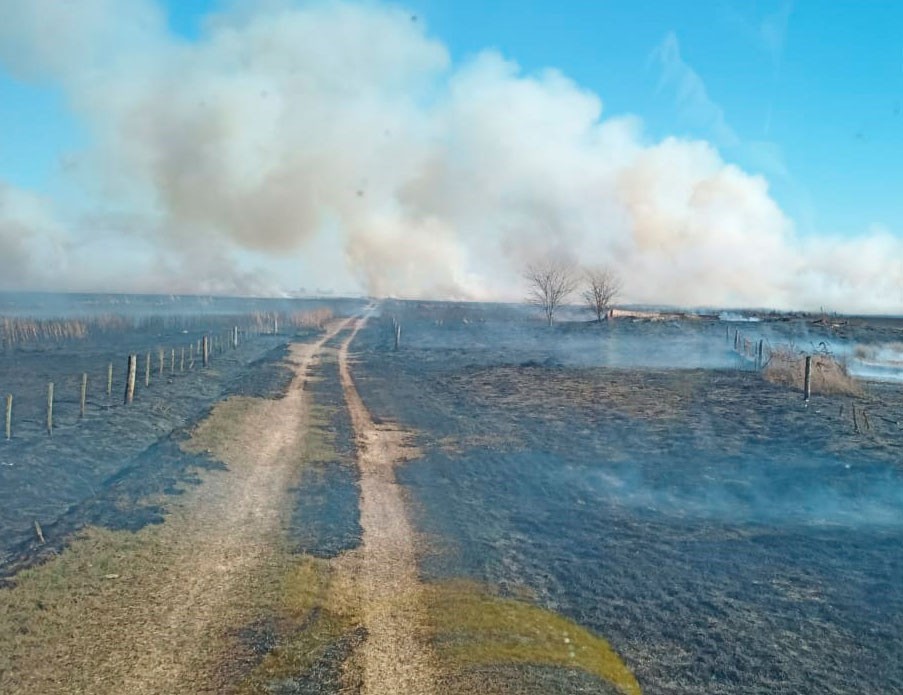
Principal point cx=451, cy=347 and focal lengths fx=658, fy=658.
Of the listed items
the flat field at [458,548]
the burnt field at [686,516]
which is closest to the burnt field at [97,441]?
the flat field at [458,548]

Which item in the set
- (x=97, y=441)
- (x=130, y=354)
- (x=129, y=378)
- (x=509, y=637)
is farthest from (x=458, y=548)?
(x=130, y=354)

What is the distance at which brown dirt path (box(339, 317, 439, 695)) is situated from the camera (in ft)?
22.4

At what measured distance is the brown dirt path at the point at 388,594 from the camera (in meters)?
6.84

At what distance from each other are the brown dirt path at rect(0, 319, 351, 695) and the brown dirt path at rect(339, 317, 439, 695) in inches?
58.6

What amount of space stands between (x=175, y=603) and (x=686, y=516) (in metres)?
9.44

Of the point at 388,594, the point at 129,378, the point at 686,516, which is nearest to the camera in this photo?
the point at 388,594

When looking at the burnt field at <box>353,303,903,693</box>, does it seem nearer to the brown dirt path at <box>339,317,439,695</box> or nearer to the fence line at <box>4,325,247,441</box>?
the brown dirt path at <box>339,317,439,695</box>

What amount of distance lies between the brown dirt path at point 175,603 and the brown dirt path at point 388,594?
1489 mm

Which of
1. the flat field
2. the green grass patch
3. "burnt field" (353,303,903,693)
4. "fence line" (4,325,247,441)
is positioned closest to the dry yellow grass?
"burnt field" (353,303,903,693)

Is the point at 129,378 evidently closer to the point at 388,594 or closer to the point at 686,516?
the point at 388,594

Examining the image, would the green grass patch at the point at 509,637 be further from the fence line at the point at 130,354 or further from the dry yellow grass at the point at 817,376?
the dry yellow grass at the point at 817,376

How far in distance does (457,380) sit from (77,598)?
25548mm

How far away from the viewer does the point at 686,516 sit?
13.1 meters

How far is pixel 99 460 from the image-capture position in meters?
16.3
